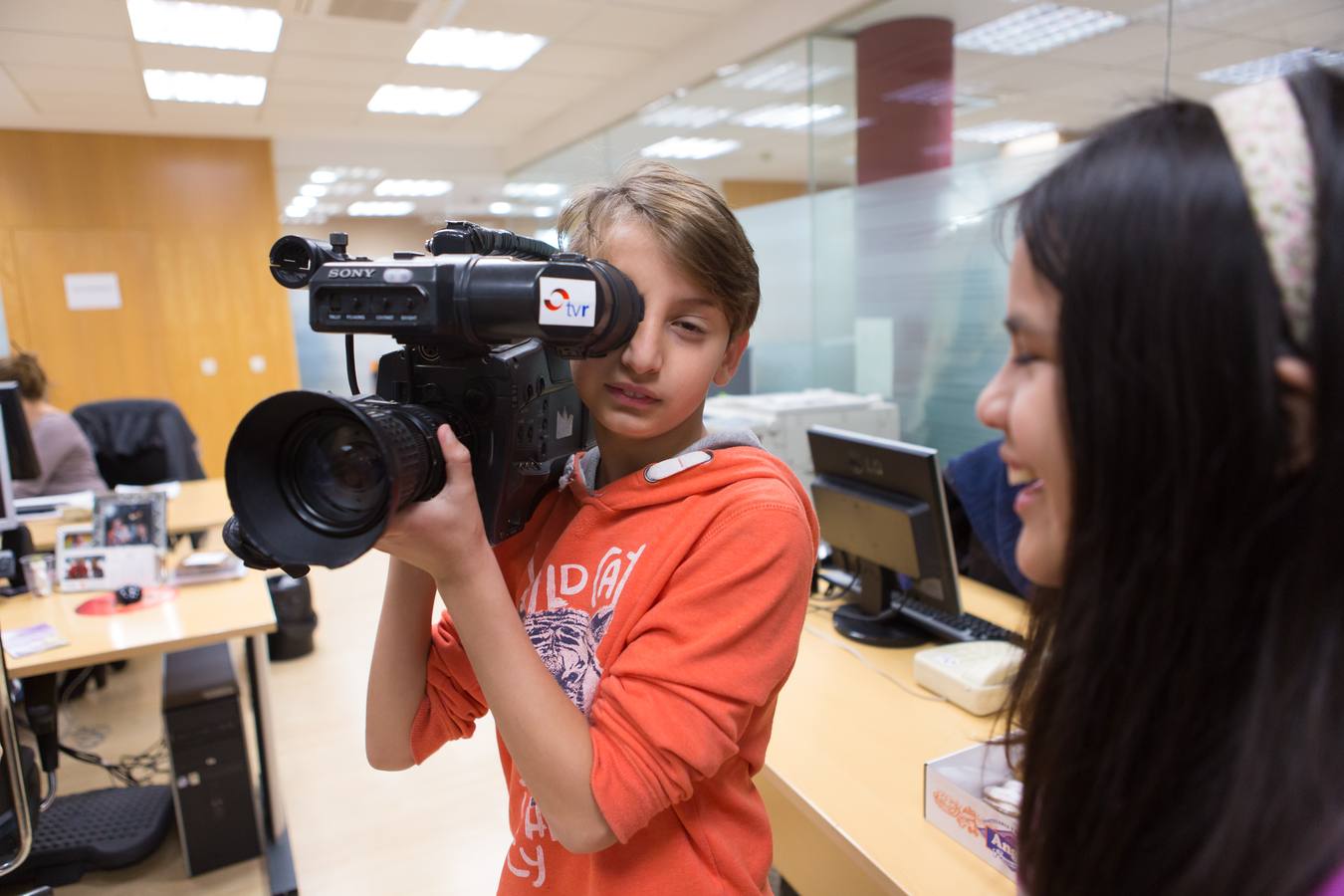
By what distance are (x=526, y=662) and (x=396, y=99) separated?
5572 mm

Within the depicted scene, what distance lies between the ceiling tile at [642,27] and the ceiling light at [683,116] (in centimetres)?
60

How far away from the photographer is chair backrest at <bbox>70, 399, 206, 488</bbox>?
3537 millimetres

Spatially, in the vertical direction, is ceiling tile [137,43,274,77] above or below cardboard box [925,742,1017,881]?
above

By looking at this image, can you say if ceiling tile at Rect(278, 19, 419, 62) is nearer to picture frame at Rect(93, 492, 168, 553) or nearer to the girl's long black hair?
picture frame at Rect(93, 492, 168, 553)

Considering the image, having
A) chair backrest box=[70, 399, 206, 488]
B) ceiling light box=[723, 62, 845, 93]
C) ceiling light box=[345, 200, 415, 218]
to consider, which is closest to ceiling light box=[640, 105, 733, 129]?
ceiling light box=[723, 62, 845, 93]

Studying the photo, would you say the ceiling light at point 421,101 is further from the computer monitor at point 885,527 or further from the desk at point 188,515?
the computer monitor at point 885,527

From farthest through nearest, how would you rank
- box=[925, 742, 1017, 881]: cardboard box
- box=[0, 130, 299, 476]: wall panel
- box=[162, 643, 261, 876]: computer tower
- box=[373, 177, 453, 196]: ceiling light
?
box=[373, 177, 453, 196]: ceiling light, box=[0, 130, 299, 476]: wall panel, box=[162, 643, 261, 876]: computer tower, box=[925, 742, 1017, 881]: cardboard box

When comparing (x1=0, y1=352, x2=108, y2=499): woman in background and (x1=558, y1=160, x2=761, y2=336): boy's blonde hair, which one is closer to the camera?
(x1=558, y1=160, x2=761, y2=336): boy's blonde hair

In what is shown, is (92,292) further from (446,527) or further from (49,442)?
(446,527)

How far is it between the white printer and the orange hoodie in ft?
6.47

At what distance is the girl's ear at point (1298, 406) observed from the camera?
1.26ft

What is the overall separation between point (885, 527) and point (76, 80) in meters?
5.15

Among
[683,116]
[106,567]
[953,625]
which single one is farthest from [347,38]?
[953,625]

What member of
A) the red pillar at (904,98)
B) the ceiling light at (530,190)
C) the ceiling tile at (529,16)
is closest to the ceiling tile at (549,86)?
the ceiling tile at (529,16)
